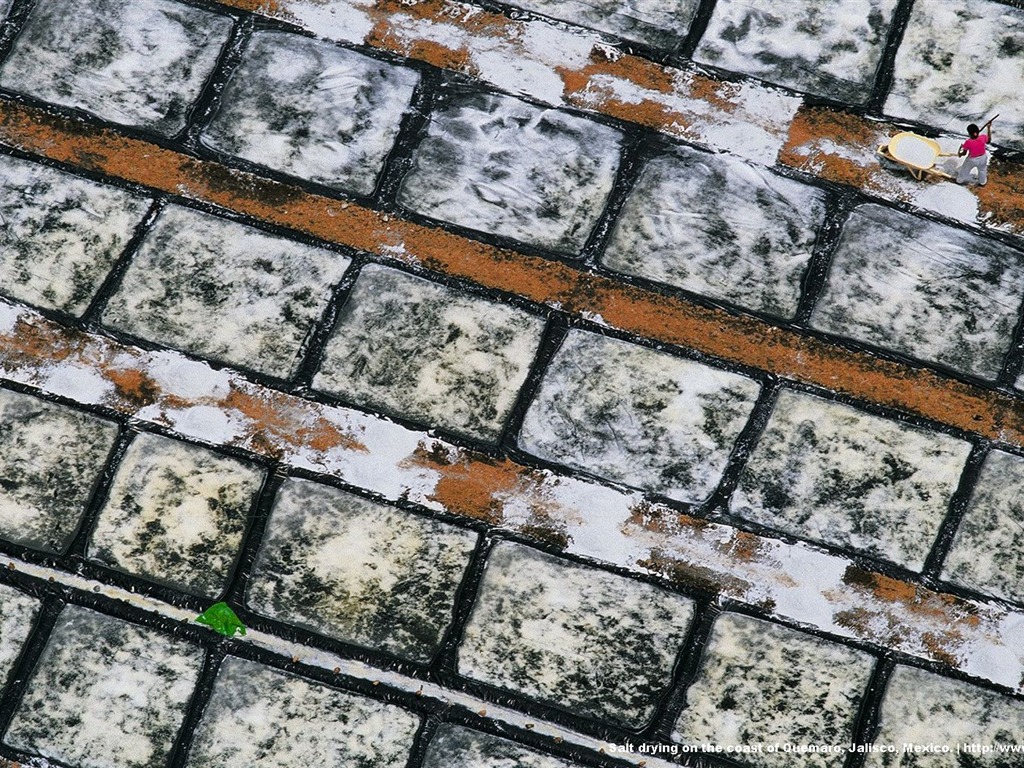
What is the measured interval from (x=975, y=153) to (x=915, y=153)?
7.8 inches

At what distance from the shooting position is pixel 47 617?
3154mm

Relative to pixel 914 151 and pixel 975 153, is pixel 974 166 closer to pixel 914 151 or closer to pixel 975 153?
pixel 975 153

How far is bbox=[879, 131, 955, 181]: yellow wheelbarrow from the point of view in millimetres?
3248

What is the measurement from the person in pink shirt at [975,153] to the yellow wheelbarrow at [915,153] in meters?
0.05

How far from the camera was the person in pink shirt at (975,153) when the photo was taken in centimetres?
316

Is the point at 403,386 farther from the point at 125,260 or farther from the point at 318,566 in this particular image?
the point at 125,260

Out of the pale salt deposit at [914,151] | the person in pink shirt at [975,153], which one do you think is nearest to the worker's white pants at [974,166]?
the person in pink shirt at [975,153]

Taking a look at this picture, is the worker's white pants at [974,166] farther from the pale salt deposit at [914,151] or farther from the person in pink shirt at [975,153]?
the pale salt deposit at [914,151]

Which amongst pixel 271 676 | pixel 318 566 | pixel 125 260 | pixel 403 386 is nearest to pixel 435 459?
pixel 403 386

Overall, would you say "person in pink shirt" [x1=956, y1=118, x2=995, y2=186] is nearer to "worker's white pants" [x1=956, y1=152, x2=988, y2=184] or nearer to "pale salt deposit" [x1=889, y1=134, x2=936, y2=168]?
"worker's white pants" [x1=956, y1=152, x2=988, y2=184]

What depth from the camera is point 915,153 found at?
3.26 metres

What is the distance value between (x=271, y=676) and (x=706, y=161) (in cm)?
246

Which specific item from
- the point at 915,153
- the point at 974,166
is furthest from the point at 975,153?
the point at 915,153

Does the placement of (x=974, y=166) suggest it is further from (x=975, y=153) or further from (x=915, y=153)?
(x=915, y=153)
